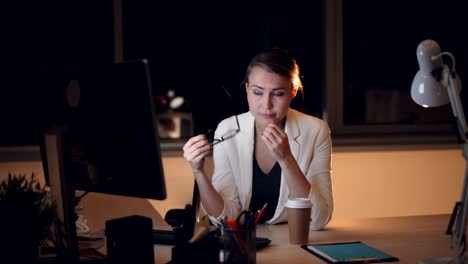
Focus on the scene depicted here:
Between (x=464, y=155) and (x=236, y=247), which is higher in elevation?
(x=464, y=155)

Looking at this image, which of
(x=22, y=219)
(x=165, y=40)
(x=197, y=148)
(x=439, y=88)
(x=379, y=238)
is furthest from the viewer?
(x=165, y=40)

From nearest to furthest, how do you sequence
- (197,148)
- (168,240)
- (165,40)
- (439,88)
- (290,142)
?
(439,88)
(168,240)
(197,148)
(290,142)
(165,40)

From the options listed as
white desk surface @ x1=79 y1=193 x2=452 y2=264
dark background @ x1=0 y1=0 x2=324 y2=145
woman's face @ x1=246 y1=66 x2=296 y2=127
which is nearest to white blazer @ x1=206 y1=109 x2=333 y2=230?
woman's face @ x1=246 y1=66 x2=296 y2=127

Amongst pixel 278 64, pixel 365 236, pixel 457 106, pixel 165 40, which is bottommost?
pixel 365 236

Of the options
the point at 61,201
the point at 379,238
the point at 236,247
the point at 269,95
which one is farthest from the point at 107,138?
the point at 269,95

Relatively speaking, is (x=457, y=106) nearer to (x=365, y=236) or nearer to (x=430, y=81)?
(x=430, y=81)

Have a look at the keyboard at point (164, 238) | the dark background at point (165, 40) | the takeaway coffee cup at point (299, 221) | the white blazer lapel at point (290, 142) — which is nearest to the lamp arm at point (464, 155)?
the takeaway coffee cup at point (299, 221)

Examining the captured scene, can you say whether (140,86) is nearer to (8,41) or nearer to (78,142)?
(78,142)

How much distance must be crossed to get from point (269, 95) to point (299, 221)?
0.63 metres

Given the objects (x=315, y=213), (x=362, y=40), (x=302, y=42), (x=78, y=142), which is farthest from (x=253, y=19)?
(x=78, y=142)

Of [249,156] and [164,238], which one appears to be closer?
[164,238]

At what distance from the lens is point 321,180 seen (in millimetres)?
2168

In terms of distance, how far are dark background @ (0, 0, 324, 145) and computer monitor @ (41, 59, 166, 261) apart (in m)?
1.62

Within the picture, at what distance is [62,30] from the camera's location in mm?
3314
